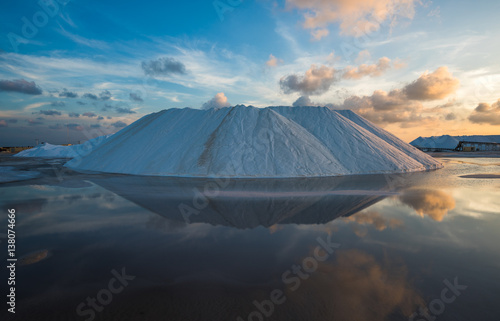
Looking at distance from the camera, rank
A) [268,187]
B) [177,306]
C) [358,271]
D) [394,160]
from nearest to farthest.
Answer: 1. [177,306]
2. [358,271]
3. [268,187]
4. [394,160]

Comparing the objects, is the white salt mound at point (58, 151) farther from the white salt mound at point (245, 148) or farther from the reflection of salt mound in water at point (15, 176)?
the reflection of salt mound in water at point (15, 176)

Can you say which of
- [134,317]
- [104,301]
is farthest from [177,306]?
[104,301]

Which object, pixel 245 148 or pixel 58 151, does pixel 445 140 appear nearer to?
pixel 245 148

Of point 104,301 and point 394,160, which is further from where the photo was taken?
point 394,160

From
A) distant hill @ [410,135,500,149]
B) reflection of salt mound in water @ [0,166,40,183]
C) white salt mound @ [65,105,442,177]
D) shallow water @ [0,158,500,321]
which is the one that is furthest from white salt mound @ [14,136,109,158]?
distant hill @ [410,135,500,149]

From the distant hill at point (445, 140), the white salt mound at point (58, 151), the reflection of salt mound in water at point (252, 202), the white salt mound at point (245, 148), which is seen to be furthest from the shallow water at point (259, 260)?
the distant hill at point (445, 140)

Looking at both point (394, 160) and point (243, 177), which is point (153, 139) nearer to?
point (243, 177)

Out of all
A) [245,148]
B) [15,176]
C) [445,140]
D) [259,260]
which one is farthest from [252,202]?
[445,140]
